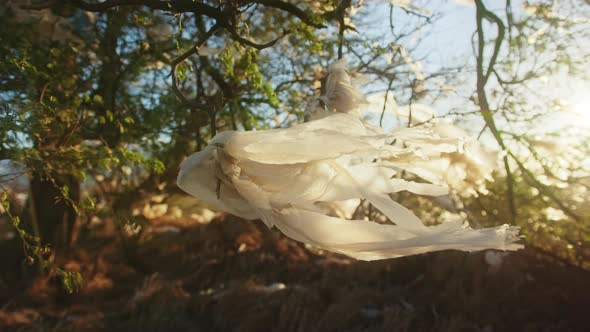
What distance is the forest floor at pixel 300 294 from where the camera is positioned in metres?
→ 3.19

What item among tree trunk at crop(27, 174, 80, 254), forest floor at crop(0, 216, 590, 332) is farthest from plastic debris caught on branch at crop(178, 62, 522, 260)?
tree trunk at crop(27, 174, 80, 254)

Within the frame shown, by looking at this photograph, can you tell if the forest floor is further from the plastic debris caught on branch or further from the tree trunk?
the plastic debris caught on branch

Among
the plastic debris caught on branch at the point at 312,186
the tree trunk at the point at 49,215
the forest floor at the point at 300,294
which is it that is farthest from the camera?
the tree trunk at the point at 49,215

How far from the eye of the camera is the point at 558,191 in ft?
8.46

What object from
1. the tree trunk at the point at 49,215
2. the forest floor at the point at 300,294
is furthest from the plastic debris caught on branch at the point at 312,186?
the tree trunk at the point at 49,215

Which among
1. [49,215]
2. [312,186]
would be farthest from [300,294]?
[49,215]

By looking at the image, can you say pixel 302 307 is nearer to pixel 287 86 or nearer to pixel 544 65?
pixel 287 86

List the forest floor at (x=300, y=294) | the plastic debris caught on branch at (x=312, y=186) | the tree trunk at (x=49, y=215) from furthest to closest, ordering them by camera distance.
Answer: the tree trunk at (x=49, y=215), the forest floor at (x=300, y=294), the plastic debris caught on branch at (x=312, y=186)

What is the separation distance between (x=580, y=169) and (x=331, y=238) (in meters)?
2.00

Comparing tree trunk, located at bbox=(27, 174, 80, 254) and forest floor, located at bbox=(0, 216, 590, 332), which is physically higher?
tree trunk, located at bbox=(27, 174, 80, 254)

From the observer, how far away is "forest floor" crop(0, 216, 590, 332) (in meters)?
3.19

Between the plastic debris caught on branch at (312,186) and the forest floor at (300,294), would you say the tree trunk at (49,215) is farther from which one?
the plastic debris caught on branch at (312,186)

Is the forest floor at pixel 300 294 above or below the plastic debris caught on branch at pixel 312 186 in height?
below

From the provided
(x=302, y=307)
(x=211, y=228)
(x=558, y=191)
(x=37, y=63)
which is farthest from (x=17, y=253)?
(x=558, y=191)
